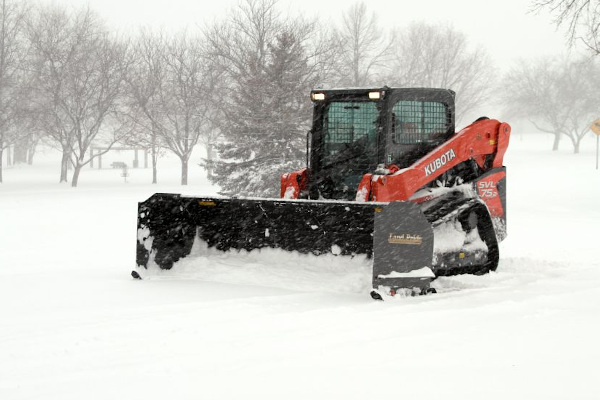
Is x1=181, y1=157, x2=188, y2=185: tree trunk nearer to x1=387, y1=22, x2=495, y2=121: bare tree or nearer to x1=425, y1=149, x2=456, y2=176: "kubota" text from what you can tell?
x1=387, y1=22, x2=495, y2=121: bare tree

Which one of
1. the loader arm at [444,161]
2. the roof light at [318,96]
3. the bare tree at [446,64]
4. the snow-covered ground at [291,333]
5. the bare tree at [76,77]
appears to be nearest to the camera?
the snow-covered ground at [291,333]

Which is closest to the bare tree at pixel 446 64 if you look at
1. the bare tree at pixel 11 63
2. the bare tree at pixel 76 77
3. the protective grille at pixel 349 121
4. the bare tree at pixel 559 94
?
the bare tree at pixel 559 94

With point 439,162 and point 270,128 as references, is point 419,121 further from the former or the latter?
point 270,128

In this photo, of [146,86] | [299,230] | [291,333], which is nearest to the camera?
[291,333]

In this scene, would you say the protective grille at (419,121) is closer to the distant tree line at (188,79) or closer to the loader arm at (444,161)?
the loader arm at (444,161)

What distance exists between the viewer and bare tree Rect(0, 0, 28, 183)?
27.6 metres

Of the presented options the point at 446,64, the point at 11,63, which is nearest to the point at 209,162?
the point at 11,63

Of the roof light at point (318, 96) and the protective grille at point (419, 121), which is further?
the roof light at point (318, 96)

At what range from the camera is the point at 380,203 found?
Result: 18.6 feet

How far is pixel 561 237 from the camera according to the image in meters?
11.5

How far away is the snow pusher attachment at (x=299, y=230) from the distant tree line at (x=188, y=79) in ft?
34.5

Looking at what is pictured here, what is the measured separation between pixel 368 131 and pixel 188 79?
24509mm

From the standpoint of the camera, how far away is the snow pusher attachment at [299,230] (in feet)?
18.3

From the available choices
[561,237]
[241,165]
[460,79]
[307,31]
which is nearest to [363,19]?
[460,79]
